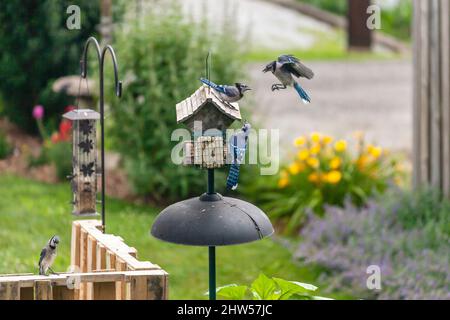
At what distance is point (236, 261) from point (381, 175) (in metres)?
1.62

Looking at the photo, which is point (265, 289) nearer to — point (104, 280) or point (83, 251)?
point (104, 280)

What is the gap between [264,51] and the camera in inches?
678

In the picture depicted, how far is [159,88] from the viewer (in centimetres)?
773

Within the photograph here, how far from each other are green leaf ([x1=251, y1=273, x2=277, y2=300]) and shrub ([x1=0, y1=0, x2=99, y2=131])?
5672 mm

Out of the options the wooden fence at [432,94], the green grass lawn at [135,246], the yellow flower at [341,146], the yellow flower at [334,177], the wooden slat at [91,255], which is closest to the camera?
the wooden slat at [91,255]

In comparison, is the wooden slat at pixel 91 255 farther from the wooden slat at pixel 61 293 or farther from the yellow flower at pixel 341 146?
the yellow flower at pixel 341 146

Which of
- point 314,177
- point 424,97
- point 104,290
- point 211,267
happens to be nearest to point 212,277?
point 211,267

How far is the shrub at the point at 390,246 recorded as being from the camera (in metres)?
5.70

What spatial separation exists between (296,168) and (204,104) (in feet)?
13.4

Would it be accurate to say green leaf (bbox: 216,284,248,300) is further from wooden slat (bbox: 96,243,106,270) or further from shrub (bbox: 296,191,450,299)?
shrub (bbox: 296,191,450,299)

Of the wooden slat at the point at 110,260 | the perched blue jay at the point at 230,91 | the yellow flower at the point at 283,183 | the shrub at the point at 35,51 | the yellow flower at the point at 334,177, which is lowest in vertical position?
the wooden slat at the point at 110,260

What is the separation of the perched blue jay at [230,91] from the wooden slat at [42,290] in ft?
3.02

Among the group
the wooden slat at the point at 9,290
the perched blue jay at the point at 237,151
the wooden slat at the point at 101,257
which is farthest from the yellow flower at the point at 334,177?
the wooden slat at the point at 9,290
